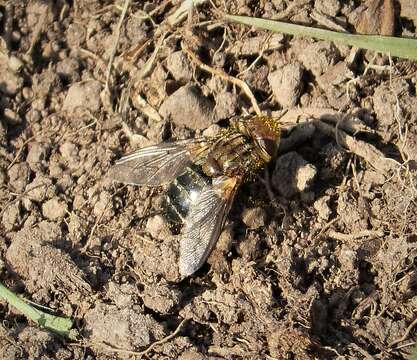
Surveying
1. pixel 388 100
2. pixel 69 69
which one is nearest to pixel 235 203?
pixel 388 100

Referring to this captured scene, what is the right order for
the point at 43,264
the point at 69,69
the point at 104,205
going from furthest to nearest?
the point at 69,69, the point at 104,205, the point at 43,264

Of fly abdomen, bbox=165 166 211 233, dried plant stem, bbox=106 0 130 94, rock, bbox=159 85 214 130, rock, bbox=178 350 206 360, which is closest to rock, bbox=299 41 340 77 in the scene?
rock, bbox=159 85 214 130

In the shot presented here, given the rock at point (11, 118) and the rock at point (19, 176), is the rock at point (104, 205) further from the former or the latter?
the rock at point (11, 118)

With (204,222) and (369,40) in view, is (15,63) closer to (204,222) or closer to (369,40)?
(204,222)

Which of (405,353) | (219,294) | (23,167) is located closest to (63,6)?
(23,167)

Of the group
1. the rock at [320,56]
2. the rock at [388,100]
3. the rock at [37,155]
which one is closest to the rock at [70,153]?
the rock at [37,155]

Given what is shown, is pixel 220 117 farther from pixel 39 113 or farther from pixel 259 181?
pixel 39 113
